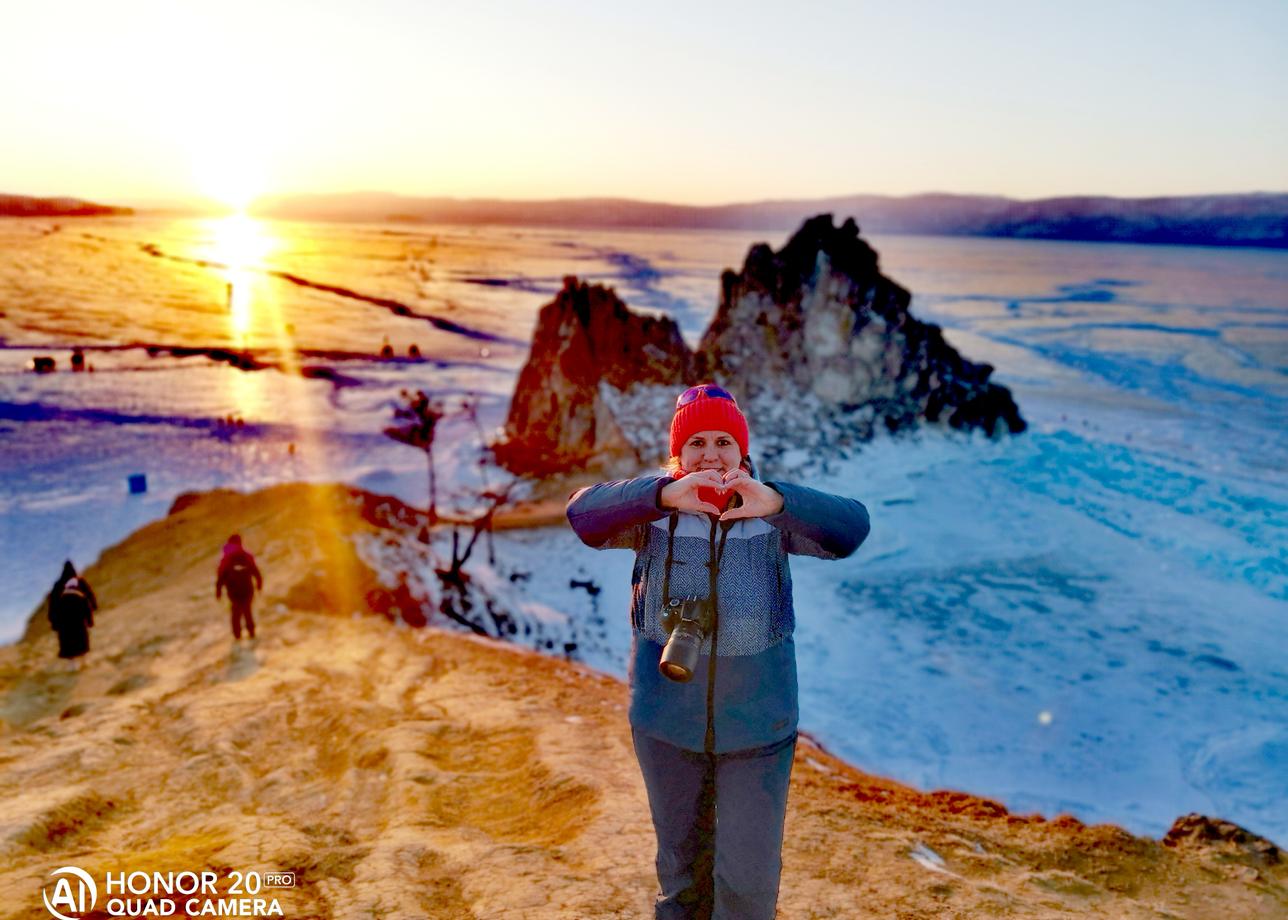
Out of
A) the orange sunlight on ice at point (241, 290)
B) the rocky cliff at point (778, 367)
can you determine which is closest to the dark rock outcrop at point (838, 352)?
the rocky cliff at point (778, 367)

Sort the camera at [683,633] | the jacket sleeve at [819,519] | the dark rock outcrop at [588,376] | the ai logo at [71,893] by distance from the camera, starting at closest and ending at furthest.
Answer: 1. the camera at [683,633]
2. the jacket sleeve at [819,519]
3. the ai logo at [71,893]
4. the dark rock outcrop at [588,376]

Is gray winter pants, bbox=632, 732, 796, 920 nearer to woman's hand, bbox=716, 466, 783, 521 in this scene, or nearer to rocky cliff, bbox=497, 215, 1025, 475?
woman's hand, bbox=716, 466, 783, 521

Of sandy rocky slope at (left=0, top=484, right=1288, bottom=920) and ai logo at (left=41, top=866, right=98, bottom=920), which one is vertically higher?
ai logo at (left=41, top=866, right=98, bottom=920)

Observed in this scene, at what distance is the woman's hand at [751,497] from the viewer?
2037 millimetres

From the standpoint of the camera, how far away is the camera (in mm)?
1996

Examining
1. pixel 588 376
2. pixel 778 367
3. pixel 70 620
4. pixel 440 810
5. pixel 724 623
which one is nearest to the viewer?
pixel 724 623

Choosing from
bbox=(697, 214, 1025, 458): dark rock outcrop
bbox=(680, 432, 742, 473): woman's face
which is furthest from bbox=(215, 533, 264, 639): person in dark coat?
bbox=(697, 214, 1025, 458): dark rock outcrop

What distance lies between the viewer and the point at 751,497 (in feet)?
6.71

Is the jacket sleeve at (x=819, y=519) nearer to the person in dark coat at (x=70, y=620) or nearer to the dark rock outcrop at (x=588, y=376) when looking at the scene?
the person in dark coat at (x=70, y=620)

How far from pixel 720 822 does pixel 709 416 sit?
115 centimetres

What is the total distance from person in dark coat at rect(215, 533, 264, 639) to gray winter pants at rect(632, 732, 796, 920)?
24.2 feet

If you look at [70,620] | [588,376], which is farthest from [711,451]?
[588,376]

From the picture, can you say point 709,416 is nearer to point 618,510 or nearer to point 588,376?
point 618,510

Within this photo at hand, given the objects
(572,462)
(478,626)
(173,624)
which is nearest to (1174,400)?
(572,462)
